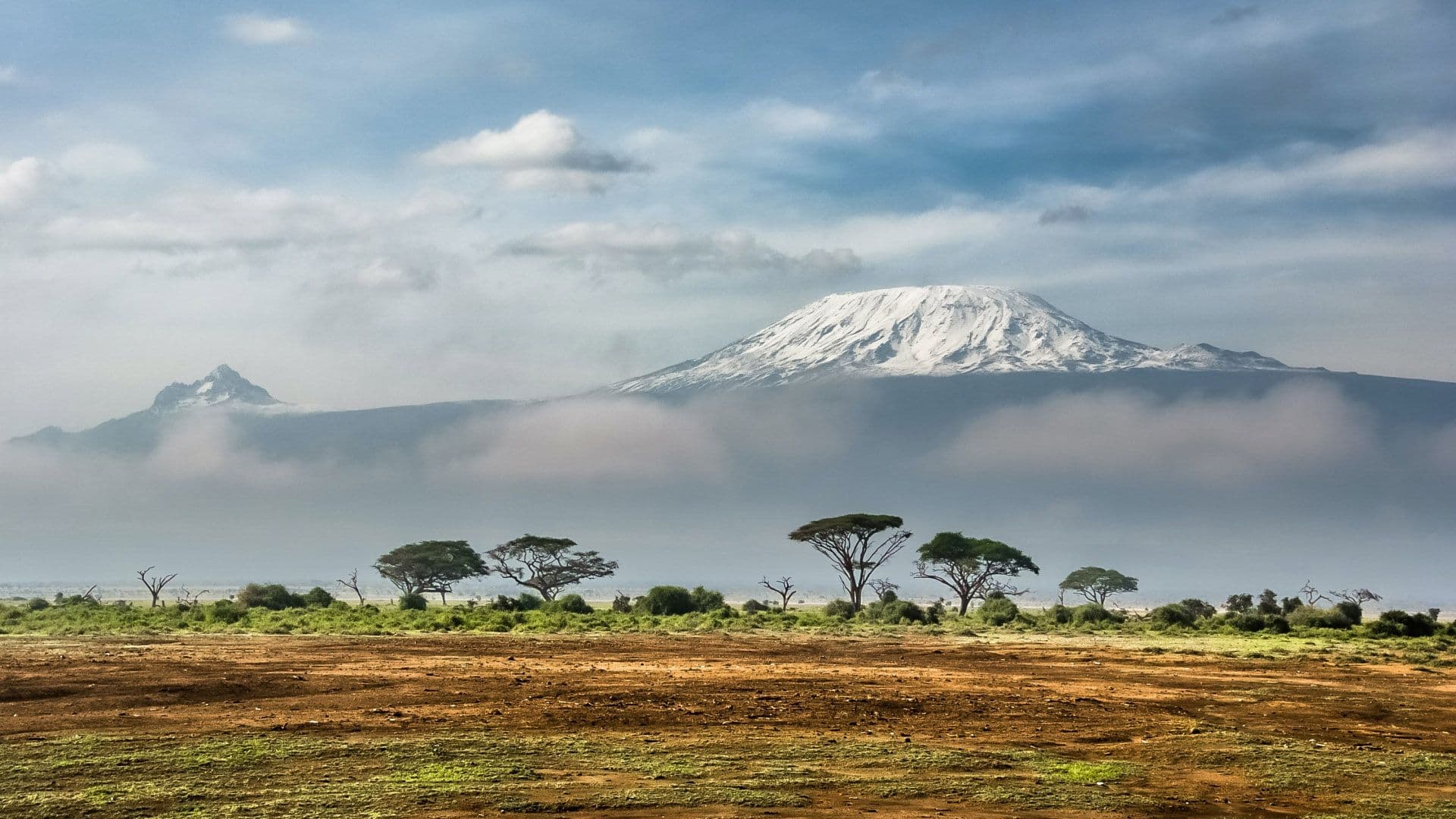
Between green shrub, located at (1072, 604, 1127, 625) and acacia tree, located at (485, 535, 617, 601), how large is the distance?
A: 44.7 metres

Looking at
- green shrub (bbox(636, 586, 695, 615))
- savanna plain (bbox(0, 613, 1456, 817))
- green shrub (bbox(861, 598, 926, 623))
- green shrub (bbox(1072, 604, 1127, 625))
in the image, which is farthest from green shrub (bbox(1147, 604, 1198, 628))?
green shrub (bbox(636, 586, 695, 615))

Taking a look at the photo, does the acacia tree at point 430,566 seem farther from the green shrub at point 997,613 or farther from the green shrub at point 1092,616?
the green shrub at point 1092,616

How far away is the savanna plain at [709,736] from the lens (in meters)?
13.2

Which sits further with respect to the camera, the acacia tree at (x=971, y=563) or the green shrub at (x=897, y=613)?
the acacia tree at (x=971, y=563)

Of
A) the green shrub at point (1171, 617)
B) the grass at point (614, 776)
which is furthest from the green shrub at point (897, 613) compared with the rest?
the grass at point (614, 776)

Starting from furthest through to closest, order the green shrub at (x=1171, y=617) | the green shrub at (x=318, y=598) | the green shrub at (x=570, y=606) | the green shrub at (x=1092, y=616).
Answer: the green shrub at (x=318, y=598)
the green shrub at (x=570, y=606)
the green shrub at (x=1092, y=616)
the green shrub at (x=1171, y=617)

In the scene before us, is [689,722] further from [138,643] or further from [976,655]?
[138,643]

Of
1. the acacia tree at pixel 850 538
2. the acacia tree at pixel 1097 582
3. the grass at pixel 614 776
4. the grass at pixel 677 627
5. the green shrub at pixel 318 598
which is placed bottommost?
the grass at pixel 614 776

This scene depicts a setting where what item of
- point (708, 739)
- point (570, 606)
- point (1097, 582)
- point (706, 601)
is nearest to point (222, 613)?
point (570, 606)

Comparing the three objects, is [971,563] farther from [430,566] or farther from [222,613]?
[222,613]

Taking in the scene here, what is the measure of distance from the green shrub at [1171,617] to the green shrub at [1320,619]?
4.10 metres

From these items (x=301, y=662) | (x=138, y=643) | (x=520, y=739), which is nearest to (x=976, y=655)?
(x=301, y=662)

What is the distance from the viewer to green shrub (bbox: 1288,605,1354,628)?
164ft

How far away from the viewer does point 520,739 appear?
54.2 ft
